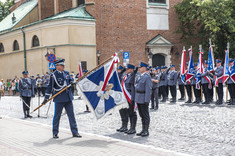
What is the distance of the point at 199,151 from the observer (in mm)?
6609

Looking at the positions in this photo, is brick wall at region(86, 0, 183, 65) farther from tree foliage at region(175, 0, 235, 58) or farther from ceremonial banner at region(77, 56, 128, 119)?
ceremonial banner at region(77, 56, 128, 119)

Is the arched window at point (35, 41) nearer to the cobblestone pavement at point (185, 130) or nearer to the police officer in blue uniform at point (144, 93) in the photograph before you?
the cobblestone pavement at point (185, 130)

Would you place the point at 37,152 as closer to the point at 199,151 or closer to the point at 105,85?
the point at 105,85

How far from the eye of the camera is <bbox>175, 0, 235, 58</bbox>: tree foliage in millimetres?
28203

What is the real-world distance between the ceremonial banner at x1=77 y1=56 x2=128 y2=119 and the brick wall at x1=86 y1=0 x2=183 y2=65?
2011 centimetres

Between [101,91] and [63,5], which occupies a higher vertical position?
[63,5]

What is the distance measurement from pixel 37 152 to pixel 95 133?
2.41 m

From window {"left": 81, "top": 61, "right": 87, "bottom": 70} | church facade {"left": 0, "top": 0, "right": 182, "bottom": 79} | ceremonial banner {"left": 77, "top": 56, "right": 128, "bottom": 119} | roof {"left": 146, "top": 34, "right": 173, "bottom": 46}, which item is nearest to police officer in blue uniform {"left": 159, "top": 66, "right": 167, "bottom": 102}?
ceremonial banner {"left": 77, "top": 56, "right": 128, "bottom": 119}

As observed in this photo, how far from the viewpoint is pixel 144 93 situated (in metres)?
8.38

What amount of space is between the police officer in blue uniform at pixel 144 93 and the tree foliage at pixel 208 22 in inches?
844

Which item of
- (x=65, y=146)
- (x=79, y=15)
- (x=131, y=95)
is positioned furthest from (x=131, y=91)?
(x=79, y=15)

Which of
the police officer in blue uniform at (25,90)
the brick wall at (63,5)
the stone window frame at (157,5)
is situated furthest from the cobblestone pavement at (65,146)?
the brick wall at (63,5)

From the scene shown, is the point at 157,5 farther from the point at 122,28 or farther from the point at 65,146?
the point at 65,146

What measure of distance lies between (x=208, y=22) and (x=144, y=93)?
72.2 ft
